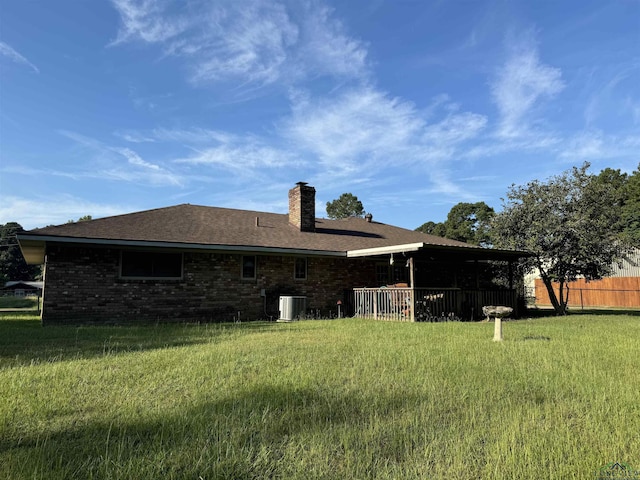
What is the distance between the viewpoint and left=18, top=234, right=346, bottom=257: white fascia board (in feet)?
38.9

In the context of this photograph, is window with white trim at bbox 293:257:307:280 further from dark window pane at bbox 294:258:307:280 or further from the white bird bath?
the white bird bath

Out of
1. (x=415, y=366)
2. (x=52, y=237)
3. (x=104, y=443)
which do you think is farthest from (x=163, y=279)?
(x=104, y=443)

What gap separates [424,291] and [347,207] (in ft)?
159

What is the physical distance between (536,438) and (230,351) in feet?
16.1

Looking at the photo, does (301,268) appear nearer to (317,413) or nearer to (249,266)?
(249,266)

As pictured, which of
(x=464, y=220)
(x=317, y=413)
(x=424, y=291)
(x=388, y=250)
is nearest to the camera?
(x=317, y=413)

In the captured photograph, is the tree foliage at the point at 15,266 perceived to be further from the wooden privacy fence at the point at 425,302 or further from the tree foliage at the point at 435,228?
the wooden privacy fence at the point at 425,302

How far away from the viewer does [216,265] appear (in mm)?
14758

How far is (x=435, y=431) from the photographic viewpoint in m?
3.40

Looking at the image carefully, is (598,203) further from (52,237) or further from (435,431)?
(52,237)

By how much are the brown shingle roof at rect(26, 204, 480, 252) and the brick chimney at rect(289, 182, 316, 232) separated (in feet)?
1.24

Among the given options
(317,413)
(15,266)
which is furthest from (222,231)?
(15,266)

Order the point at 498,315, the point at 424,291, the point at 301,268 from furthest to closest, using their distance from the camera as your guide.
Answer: the point at 301,268
the point at 424,291
the point at 498,315

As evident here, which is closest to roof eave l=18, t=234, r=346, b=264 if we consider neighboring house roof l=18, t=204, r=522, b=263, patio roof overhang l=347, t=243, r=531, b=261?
neighboring house roof l=18, t=204, r=522, b=263
